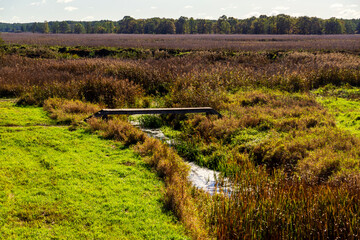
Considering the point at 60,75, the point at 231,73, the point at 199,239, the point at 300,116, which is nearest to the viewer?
the point at 199,239

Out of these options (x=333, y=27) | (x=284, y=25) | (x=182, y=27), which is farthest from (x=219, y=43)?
(x=333, y=27)

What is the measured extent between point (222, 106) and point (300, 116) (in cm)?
311

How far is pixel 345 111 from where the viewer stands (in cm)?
1178

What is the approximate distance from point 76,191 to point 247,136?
572 cm

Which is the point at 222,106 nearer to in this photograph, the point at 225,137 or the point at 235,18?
the point at 225,137

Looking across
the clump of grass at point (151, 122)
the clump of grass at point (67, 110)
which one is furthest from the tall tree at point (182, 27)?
the clump of grass at point (151, 122)

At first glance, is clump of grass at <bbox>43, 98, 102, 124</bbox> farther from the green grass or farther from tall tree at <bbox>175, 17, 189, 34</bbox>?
tall tree at <bbox>175, 17, 189, 34</bbox>

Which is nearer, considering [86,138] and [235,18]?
[86,138]

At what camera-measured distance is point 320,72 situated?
17.3 meters

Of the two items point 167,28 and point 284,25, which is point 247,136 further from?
point 167,28

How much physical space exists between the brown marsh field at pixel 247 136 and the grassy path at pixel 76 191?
49cm

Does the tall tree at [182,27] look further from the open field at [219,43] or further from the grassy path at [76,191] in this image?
the grassy path at [76,191]

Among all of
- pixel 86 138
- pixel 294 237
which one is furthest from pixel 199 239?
pixel 86 138

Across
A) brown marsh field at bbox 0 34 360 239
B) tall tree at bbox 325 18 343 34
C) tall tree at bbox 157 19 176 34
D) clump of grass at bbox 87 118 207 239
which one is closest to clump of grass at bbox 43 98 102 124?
brown marsh field at bbox 0 34 360 239
